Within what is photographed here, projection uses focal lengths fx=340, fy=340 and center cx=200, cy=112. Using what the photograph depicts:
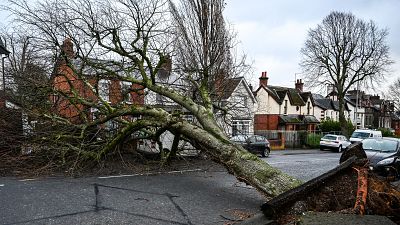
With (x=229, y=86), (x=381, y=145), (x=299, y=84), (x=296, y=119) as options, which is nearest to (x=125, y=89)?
(x=229, y=86)

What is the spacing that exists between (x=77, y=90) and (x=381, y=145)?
11.4 metres

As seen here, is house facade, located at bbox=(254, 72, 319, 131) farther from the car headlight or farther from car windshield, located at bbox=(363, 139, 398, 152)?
the car headlight

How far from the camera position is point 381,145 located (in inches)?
500

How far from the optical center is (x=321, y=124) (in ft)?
143

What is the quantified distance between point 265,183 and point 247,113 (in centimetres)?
895

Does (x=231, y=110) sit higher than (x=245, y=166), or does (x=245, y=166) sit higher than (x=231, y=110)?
(x=231, y=110)

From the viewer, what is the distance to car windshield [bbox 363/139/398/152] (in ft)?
40.4

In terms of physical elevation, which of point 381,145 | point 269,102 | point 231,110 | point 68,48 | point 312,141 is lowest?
point 312,141

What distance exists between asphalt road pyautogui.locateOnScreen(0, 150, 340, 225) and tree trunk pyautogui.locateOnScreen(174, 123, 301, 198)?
1.52 ft

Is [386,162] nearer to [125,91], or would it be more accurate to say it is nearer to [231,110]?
[231,110]

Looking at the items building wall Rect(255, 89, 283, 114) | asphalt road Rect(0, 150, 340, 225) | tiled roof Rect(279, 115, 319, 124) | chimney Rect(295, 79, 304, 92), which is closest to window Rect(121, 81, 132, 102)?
asphalt road Rect(0, 150, 340, 225)

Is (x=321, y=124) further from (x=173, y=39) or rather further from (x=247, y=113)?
(x=173, y=39)

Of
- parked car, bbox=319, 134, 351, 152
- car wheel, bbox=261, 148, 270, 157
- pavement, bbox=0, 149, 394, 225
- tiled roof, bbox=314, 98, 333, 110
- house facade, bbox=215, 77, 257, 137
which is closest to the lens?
pavement, bbox=0, 149, 394, 225

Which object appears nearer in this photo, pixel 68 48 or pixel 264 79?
pixel 68 48
